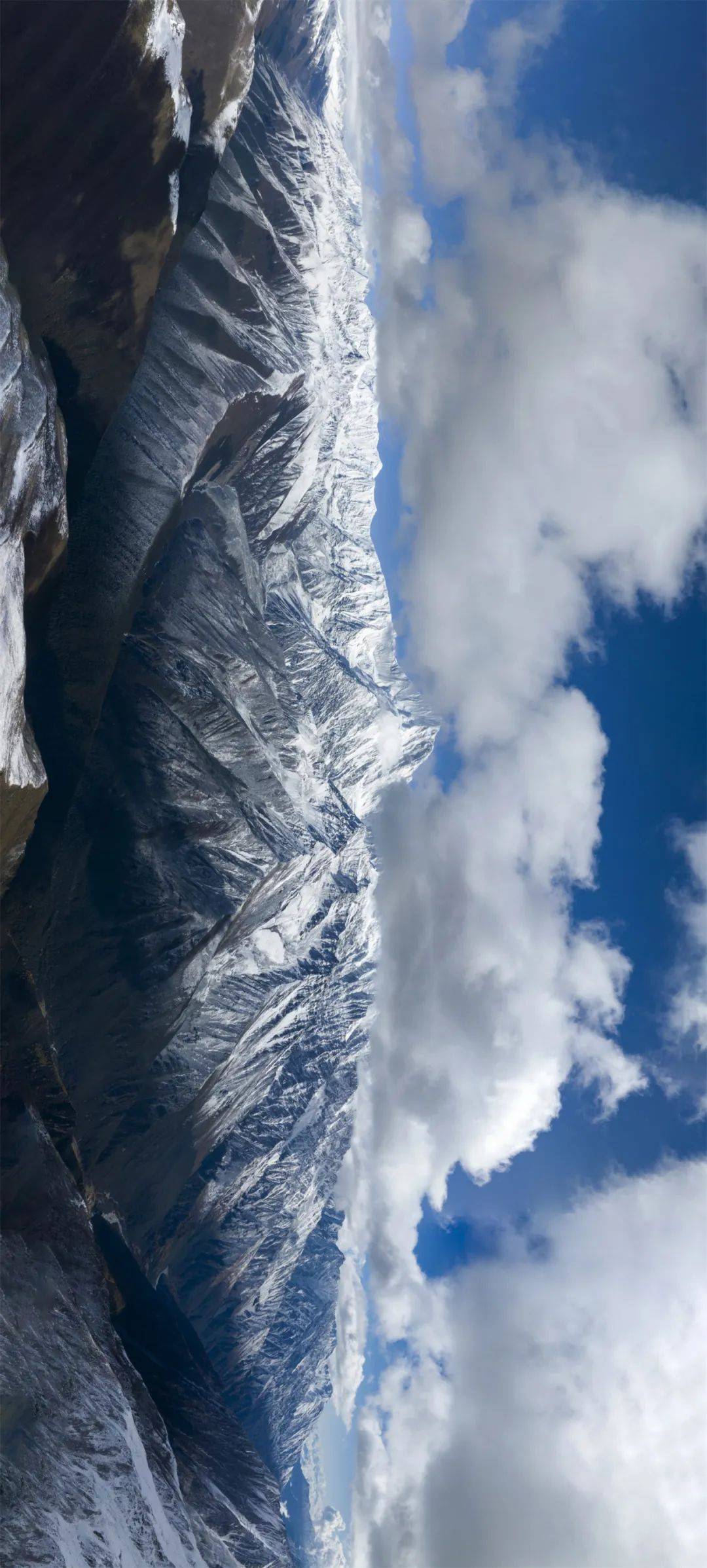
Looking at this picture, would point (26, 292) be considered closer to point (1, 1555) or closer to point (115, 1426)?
point (1, 1555)

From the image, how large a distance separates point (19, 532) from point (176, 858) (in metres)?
50.9

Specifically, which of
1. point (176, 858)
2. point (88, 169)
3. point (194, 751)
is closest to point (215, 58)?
point (88, 169)

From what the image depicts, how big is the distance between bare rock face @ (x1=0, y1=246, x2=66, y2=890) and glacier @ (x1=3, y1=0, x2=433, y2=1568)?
8406mm

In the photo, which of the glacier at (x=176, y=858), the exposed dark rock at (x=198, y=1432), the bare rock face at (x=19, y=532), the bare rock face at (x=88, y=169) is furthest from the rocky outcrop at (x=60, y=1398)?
the bare rock face at (x=88, y=169)

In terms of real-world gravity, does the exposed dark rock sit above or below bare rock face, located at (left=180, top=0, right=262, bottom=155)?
below

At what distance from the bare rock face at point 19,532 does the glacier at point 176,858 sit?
841 centimetres

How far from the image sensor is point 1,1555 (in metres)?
30.8

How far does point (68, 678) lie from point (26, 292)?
22606 mm

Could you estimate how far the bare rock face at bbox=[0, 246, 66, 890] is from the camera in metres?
29.5

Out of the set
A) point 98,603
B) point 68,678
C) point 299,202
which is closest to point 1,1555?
point 68,678

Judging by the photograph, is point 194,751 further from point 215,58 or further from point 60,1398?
point 60,1398

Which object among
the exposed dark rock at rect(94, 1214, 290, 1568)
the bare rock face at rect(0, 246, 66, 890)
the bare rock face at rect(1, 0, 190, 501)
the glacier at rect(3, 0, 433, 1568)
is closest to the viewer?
the bare rock face at rect(0, 246, 66, 890)

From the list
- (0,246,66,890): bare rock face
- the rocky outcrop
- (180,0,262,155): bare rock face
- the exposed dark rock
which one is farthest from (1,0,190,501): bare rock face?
the exposed dark rock

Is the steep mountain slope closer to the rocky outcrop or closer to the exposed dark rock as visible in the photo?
the exposed dark rock
